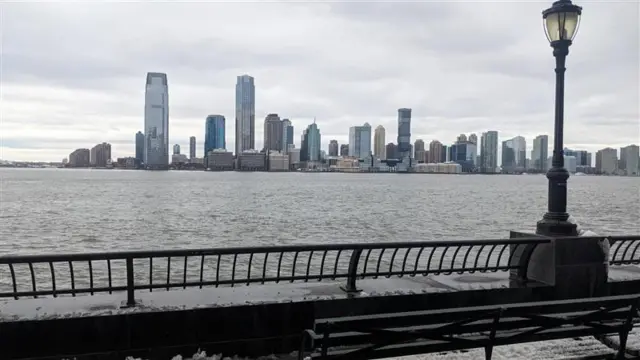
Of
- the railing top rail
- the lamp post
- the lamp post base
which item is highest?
the lamp post

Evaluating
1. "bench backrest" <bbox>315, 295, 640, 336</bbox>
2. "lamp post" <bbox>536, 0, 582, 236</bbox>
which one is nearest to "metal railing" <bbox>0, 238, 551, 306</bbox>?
"lamp post" <bbox>536, 0, 582, 236</bbox>

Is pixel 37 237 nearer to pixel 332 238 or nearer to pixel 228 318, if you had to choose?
pixel 332 238

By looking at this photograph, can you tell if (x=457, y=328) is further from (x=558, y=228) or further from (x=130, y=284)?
(x=558, y=228)

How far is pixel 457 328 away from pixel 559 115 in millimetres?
5429

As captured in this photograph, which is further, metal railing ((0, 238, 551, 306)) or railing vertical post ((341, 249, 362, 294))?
railing vertical post ((341, 249, 362, 294))

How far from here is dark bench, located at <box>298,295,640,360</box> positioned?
18.5 feet

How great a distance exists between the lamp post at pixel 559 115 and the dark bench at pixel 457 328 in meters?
2.56

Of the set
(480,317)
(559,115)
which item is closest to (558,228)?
(559,115)

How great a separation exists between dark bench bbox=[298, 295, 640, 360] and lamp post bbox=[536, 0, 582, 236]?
2.56 meters

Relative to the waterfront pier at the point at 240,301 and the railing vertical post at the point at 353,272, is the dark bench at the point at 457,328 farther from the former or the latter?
the railing vertical post at the point at 353,272

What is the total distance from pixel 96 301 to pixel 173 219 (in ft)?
153

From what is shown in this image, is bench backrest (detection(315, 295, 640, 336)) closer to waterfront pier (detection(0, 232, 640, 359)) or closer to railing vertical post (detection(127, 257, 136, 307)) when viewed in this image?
waterfront pier (detection(0, 232, 640, 359))

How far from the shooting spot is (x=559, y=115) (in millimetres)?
9961

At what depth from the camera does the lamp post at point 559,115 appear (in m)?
9.48
